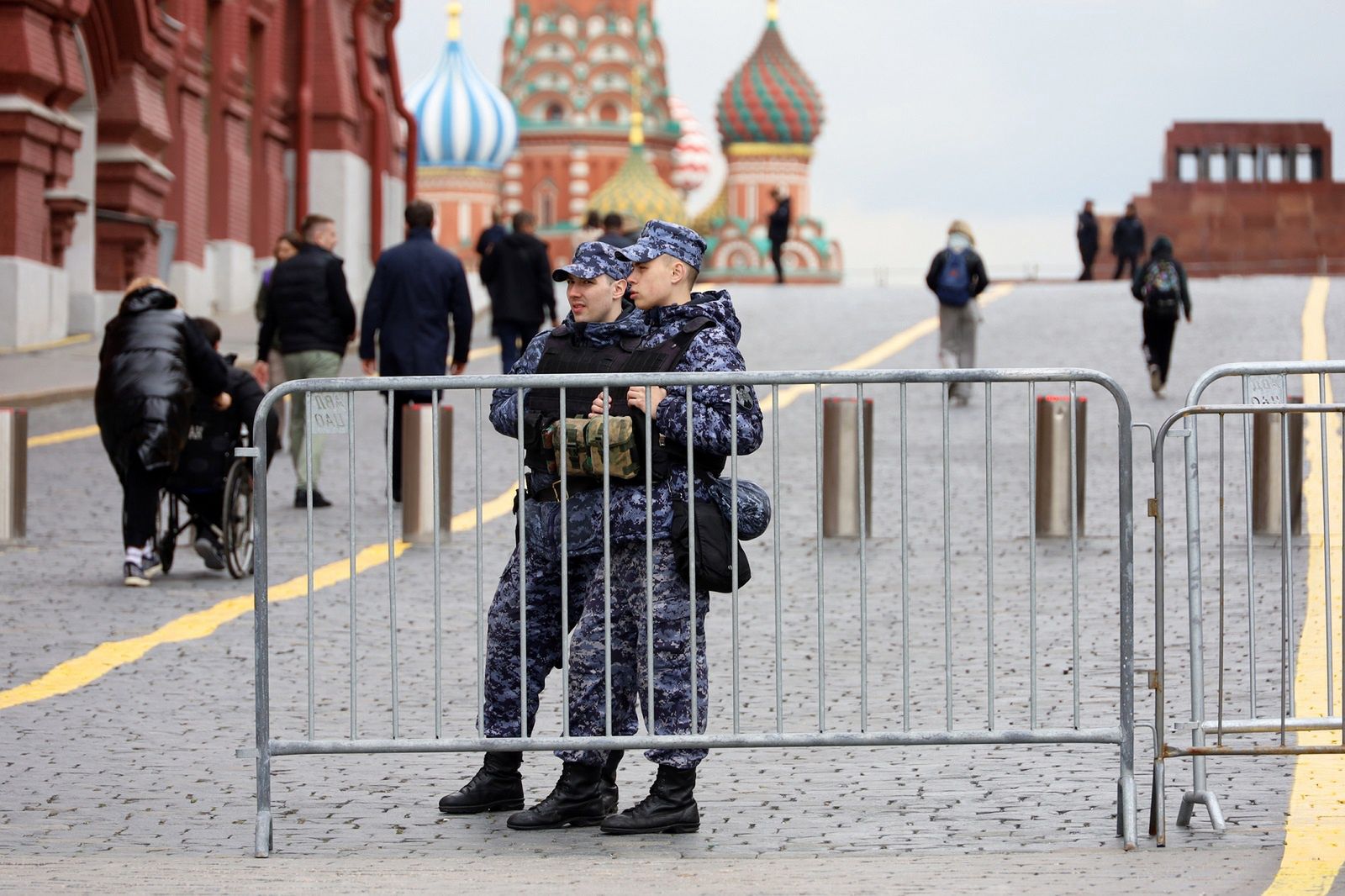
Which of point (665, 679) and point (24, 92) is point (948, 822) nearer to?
point (665, 679)

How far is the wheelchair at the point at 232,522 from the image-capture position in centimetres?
1243

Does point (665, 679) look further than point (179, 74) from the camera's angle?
No

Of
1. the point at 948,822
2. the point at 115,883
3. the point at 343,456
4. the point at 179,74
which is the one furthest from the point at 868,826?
the point at 179,74

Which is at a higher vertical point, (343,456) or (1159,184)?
(1159,184)

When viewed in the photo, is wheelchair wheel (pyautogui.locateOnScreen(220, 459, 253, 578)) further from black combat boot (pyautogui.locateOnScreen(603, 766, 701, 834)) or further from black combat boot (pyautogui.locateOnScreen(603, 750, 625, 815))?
black combat boot (pyautogui.locateOnScreen(603, 766, 701, 834))

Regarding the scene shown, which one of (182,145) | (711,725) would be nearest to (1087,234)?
(182,145)

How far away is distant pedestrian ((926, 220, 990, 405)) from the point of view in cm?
2284

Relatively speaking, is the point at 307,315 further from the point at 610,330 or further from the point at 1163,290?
A: the point at 1163,290

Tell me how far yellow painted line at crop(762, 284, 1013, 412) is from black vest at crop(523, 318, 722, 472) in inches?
580

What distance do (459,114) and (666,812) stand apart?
10171cm

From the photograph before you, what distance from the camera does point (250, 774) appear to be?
779 centimetres

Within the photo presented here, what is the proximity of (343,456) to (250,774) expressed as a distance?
38.1 feet

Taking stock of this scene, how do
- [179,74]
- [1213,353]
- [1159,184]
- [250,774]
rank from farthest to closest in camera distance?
[1159,184]
[179,74]
[1213,353]
[250,774]

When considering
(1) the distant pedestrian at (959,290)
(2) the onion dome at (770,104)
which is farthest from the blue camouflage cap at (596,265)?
(2) the onion dome at (770,104)
